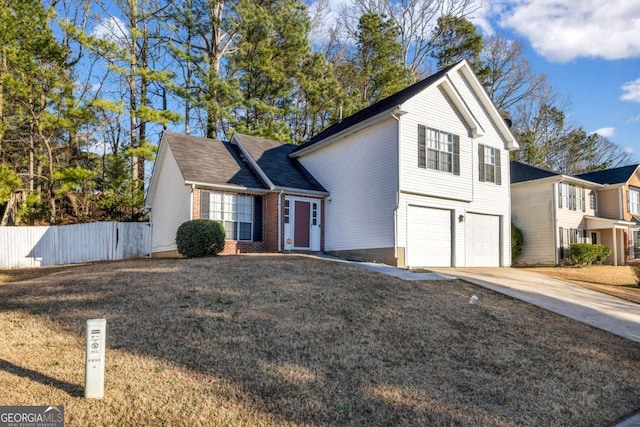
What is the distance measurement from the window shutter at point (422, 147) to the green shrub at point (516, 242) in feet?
36.0

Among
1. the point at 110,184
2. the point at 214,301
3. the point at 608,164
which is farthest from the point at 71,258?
the point at 608,164

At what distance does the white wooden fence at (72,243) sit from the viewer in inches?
773

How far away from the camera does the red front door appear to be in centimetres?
1817

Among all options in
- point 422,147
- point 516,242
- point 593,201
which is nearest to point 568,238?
point 516,242

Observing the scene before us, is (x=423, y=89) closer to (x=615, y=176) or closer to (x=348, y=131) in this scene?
(x=348, y=131)

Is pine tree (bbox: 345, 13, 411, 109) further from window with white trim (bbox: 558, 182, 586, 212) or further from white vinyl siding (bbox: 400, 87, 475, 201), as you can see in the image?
white vinyl siding (bbox: 400, 87, 475, 201)

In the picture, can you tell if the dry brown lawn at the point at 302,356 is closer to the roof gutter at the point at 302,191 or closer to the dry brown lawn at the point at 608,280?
the dry brown lawn at the point at 608,280

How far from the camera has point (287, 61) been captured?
95.6 feet

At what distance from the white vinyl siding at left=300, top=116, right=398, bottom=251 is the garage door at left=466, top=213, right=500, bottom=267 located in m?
4.46

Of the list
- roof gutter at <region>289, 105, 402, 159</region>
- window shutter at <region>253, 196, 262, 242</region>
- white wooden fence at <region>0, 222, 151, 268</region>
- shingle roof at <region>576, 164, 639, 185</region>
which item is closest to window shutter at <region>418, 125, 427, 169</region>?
roof gutter at <region>289, 105, 402, 159</region>

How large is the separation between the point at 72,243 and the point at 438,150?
1631 centimetres

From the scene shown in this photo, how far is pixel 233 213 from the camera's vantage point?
1767cm

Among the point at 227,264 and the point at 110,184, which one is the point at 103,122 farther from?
the point at 227,264

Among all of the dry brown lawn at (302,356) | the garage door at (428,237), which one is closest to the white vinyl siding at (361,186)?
the garage door at (428,237)
